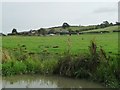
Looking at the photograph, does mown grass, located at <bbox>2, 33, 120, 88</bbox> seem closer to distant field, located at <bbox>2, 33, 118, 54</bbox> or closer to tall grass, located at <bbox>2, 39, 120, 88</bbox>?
tall grass, located at <bbox>2, 39, 120, 88</bbox>

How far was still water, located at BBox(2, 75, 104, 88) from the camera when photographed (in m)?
20.8

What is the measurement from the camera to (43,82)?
22.2m

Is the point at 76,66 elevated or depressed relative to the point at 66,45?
depressed

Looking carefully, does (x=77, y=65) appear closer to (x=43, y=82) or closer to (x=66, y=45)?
(x=43, y=82)

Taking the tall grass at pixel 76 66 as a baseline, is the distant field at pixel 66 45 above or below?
above

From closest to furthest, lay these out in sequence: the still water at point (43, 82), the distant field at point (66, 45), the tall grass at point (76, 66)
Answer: the tall grass at point (76, 66), the still water at point (43, 82), the distant field at point (66, 45)

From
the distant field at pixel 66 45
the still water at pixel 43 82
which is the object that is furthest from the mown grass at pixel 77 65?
the distant field at pixel 66 45

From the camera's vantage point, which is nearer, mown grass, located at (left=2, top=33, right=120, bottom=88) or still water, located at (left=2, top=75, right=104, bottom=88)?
mown grass, located at (left=2, top=33, right=120, bottom=88)

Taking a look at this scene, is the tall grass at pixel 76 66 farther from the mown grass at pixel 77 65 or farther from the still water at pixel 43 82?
the still water at pixel 43 82

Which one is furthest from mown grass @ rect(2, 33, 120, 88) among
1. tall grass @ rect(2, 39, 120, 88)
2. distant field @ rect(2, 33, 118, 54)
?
distant field @ rect(2, 33, 118, 54)

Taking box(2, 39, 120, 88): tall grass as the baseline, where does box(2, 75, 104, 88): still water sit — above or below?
below

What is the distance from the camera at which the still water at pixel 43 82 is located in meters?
20.8

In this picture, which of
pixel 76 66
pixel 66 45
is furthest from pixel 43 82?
pixel 66 45

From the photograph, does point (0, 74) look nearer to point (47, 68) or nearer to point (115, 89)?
point (47, 68)
